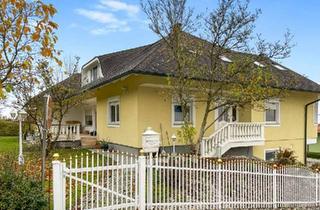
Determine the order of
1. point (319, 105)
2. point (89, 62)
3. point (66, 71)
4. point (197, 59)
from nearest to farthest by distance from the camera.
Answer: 1. point (197, 59)
2. point (66, 71)
3. point (89, 62)
4. point (319, 105)

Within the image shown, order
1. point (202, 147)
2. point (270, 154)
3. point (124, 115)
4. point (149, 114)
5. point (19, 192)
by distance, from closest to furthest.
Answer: point (19, 192) < point (202, 147) < point (149, 114) < point (124, 115) < point (270, 154)

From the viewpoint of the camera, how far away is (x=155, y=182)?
773cm

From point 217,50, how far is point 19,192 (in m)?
9.07

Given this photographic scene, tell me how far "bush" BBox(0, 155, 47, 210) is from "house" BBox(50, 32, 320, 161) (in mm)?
7556

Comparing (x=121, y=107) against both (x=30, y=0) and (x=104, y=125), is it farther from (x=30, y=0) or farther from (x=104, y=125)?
(x=30, y=0)

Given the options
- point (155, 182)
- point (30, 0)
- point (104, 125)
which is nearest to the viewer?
point (30, 0)

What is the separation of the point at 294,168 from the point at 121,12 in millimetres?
8939

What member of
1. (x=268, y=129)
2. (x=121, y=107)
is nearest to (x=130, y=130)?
(x=121, y=107)

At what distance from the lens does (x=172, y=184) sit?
8.13m

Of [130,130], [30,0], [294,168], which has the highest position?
[30,0]

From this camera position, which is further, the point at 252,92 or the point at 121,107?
the point at 121,107

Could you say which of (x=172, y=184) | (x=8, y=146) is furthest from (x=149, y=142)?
(x=8, y=146)

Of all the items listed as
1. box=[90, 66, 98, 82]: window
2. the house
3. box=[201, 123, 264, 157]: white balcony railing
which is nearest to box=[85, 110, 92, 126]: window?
the house

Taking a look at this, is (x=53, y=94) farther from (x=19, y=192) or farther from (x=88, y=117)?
(x=19, y=192)
